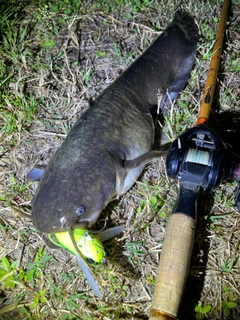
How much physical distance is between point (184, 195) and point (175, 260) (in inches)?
15.9

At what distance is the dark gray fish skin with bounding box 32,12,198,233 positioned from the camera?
2295 mm

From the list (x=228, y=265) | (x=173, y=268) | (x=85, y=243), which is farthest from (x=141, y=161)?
(x=228, y=265)

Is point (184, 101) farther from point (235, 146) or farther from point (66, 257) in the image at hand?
point (66, 257)

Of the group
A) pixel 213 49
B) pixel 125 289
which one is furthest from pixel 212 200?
pixel 213 49

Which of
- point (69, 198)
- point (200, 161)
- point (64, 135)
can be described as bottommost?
point (64, 135)

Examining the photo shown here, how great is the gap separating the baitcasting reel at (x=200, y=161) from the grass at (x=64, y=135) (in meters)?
0.52

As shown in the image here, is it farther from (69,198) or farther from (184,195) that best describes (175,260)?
(69,198)

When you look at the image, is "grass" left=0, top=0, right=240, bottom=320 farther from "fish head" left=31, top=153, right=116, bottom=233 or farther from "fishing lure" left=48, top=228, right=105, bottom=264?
"fish head" left=31, top=153, right=116, bottom=233

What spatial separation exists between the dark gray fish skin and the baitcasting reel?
361 mm

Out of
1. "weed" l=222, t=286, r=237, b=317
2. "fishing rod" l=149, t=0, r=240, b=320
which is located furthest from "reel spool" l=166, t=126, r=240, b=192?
"weed" l=222, t=286, r=237, b=317

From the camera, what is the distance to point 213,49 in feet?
10.9

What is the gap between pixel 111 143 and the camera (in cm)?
262

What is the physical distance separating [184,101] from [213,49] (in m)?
0.53

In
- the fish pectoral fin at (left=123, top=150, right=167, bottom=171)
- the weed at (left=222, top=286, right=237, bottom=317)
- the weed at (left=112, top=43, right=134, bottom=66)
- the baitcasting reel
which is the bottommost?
the weed at (left=222, top=286, right=237, bottom=317)
